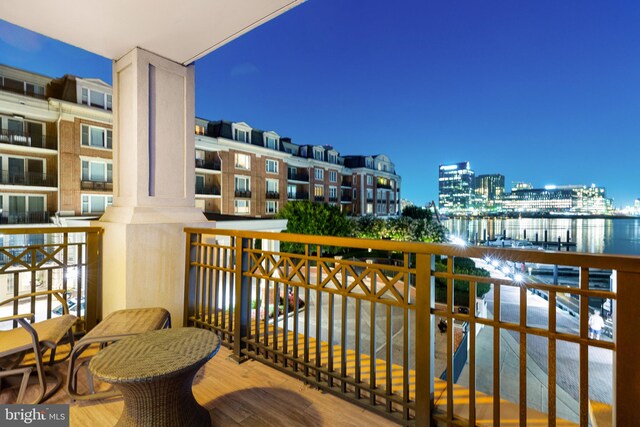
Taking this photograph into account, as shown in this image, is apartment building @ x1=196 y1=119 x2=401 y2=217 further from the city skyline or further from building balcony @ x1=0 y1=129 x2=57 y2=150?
the city skyline

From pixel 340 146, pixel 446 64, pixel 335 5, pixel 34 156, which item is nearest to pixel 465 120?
pixel 446 64

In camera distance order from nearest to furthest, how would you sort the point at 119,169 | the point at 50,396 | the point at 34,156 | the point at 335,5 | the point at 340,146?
the point at 50,396, the point at 119,169, the point at 34,156, the point at 335,5, the point at 340,146

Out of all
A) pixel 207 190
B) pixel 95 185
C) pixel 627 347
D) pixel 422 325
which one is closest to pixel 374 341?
pixel 422 325

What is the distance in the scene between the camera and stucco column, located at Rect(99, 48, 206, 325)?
311 centimetres

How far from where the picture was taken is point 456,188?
134 meters

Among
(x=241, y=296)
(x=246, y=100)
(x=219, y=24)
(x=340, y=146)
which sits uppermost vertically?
(x=246, y=100)

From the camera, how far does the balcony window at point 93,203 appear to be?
716 inches

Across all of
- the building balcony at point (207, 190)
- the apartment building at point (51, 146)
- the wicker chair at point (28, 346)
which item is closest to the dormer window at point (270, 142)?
the building balcony at point (207, 190)

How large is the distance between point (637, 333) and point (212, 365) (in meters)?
2.86

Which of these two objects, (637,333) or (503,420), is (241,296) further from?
(637,333)

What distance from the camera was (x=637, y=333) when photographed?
129 cm

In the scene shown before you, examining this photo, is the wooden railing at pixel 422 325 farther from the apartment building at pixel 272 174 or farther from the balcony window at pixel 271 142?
the balcony window at pixel 271 142

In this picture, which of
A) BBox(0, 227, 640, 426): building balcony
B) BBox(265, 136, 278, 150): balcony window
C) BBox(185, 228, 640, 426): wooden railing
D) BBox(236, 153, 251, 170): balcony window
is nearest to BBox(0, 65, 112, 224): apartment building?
BBox(236, 153, 251, 170): balcony window

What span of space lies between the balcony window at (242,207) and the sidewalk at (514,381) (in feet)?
66.7
